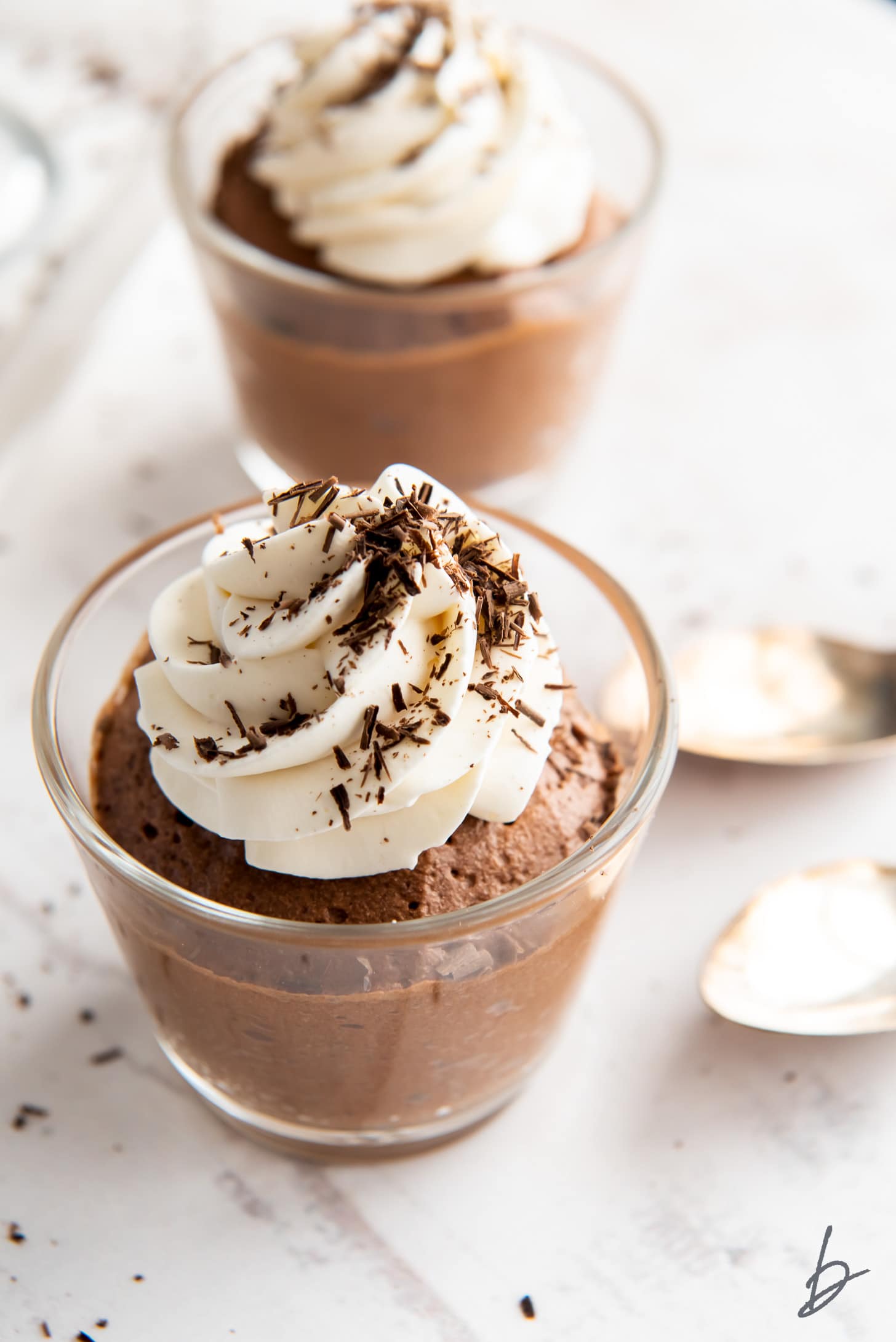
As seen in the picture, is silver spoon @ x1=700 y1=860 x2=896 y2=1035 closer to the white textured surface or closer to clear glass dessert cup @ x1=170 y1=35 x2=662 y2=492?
the white textured surface

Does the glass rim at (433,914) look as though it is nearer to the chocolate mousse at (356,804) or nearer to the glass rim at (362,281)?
the chocolate mousse at (356,804)

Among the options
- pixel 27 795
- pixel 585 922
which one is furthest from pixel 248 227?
pixel 585 922

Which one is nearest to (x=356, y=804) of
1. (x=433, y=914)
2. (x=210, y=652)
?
(x=433, y=914)

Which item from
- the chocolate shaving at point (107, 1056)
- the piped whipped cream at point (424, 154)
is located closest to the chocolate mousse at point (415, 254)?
the piped whipped cream at point (424, 154)

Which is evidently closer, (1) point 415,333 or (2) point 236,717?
(2) point 236,717
